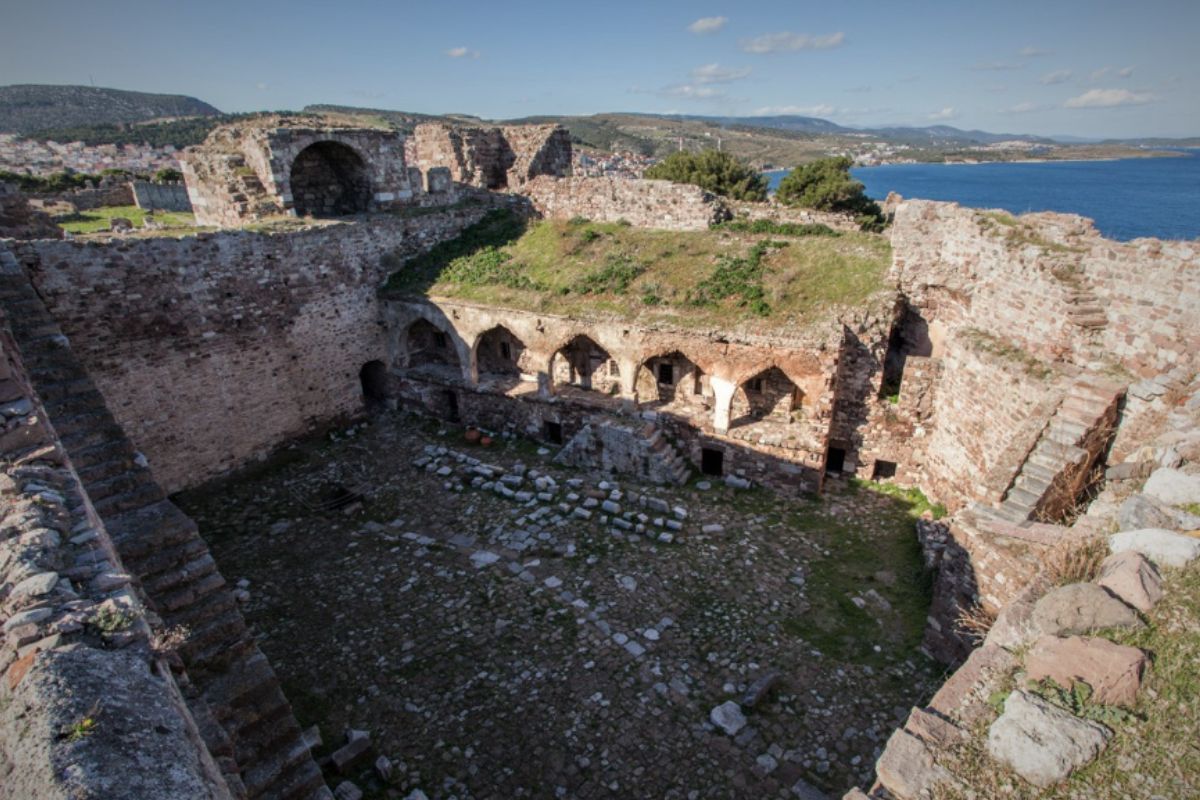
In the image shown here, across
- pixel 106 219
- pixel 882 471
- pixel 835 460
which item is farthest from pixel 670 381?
pixel 106 219

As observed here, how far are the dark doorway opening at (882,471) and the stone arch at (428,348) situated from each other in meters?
10.4

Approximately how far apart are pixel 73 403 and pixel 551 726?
690 centimetres

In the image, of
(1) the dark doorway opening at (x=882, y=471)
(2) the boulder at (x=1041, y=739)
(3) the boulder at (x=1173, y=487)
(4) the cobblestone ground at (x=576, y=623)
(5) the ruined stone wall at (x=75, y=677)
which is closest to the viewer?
(5) the ruined stone wall at (x=75, y=677)

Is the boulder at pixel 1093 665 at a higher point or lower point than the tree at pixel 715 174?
lower

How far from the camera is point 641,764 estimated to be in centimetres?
671

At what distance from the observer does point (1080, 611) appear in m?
4.04

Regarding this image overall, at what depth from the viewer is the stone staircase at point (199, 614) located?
5.81 m

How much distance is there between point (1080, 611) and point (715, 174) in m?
29.4

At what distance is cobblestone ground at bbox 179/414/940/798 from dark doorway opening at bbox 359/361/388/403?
3.88 m

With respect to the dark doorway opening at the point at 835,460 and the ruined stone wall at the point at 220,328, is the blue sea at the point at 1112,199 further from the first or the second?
the ruined stone wall at the point at 220,328

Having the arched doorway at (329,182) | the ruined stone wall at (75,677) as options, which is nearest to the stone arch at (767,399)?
the ruined stone wall at (75,677)

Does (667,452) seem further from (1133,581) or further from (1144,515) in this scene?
(1133,581)

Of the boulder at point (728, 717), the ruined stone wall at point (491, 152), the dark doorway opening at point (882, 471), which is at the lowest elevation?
the boulder at point (728, 717)

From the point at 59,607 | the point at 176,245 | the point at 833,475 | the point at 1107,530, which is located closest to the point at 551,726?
the point at 59,607
